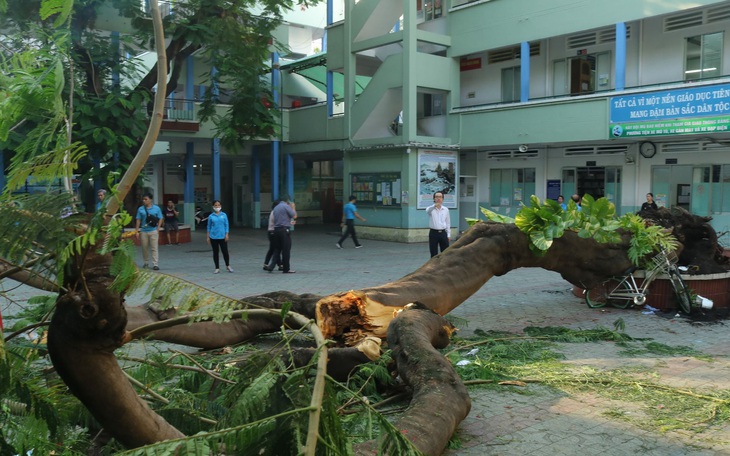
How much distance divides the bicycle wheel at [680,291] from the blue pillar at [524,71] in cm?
1386

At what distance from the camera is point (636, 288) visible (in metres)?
9.95

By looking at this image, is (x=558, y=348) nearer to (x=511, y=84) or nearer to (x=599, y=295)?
(x=599, y=295)

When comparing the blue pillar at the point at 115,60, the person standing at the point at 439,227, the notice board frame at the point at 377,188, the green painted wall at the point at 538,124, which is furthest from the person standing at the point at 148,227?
the green painted wall at the point at 538,124

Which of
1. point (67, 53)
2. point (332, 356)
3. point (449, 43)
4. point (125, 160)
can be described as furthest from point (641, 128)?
point (67, 53)

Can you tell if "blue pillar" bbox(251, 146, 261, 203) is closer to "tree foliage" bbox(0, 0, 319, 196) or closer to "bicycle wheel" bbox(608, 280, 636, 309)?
"tree foliage" bbox(0, 0, 319, 196)

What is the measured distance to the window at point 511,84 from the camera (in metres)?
24.6

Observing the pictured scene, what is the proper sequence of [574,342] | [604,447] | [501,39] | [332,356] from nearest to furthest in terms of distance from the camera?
[604,447], [332,356], [574,342], [501,39]

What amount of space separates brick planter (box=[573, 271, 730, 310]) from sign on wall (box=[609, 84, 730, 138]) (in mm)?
9561

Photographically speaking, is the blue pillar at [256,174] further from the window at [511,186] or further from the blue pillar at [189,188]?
the window at [511,186]

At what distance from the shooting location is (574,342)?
26.0 ft

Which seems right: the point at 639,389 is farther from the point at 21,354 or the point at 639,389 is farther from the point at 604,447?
the point at 21,354

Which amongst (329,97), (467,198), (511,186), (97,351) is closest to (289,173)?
(329,97)

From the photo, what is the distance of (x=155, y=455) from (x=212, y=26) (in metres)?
18.0

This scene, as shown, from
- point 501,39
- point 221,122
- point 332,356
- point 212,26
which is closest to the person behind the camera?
point 332,356
